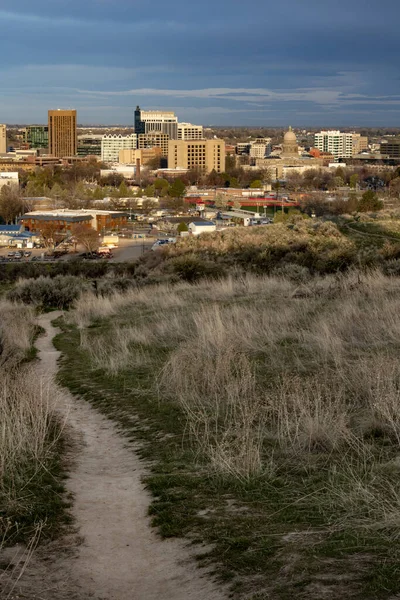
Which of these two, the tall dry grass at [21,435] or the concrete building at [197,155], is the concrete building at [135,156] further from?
the tall dry grass at [21,435]

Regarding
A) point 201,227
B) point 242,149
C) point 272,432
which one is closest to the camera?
point 272,432

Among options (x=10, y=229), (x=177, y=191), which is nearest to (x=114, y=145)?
(x=177, y=191)

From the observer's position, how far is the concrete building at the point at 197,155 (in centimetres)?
13438

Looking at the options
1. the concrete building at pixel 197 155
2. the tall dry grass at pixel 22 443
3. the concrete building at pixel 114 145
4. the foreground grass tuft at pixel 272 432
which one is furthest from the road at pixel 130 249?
the concrete building at pixel 114 145

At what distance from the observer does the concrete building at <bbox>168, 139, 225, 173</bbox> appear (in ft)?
441

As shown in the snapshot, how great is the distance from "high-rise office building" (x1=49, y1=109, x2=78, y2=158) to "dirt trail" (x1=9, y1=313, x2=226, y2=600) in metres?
176

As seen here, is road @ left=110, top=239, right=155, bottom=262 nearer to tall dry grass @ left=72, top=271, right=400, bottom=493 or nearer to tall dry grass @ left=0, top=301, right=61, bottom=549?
tall dry grass @ left=72, top=271, right=400, bottom=493

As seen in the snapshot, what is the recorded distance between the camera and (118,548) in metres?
4.39

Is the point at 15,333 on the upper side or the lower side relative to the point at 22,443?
lower

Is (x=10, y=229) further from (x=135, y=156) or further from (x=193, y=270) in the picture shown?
(x=135, y=156)

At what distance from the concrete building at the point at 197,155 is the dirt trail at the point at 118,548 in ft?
425

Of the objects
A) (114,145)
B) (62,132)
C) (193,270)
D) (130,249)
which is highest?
(62,132)

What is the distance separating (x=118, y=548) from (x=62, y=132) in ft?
593

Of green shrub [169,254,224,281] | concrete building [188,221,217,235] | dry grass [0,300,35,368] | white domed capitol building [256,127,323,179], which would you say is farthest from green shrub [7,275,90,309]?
white domed capitol building [256,127,323,179]
